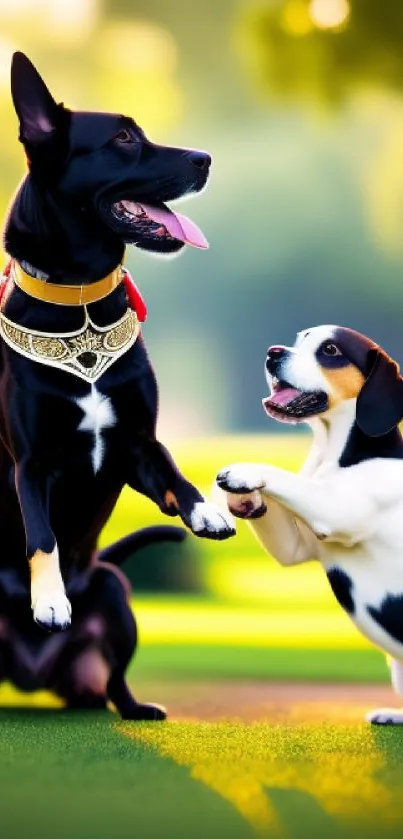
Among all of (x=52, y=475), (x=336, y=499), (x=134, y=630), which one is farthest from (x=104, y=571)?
(x=336, y=499)

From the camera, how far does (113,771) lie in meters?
2.43

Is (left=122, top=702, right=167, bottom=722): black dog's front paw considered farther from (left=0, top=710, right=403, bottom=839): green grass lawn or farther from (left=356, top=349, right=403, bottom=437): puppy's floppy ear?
(left=356, top=349, right=403, bottom=437): puppy's floppy ear

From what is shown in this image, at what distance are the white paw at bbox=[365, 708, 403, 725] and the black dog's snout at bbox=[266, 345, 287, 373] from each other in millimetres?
946

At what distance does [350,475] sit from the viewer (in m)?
2.81

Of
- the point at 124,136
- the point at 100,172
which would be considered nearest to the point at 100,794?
the point at 100,172

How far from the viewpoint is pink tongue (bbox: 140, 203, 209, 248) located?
2650 millimetres

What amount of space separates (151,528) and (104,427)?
635 millimetres

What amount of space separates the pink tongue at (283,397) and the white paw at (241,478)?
0.18 meters

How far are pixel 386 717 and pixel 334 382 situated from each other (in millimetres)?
891

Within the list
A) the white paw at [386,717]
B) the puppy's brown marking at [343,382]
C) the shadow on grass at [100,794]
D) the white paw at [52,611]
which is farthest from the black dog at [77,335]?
the white paw at [386,717]

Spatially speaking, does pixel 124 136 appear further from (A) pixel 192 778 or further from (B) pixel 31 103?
(A) pixel 192 778

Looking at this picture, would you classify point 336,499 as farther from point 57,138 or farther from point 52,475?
point 57,138

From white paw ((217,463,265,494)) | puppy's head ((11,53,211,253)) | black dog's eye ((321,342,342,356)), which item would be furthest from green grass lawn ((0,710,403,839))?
puppy's head ((11,53,211,253))

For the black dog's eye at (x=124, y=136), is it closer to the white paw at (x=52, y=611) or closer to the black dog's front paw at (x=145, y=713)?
the white paw at (x=52, y=611)
